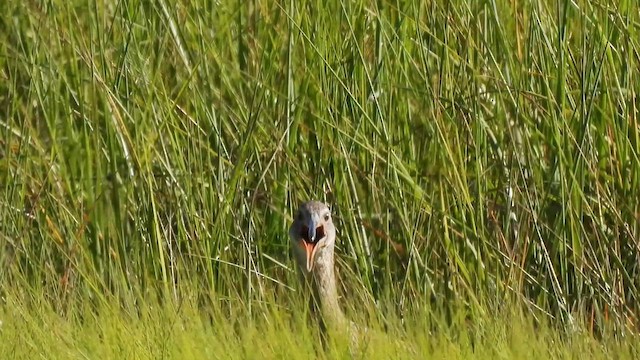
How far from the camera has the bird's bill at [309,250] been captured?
366 cm

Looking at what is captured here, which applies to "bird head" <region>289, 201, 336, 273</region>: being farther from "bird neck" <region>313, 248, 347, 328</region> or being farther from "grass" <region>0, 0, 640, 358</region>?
"grass" <region>0, 0, 640, 358</region>

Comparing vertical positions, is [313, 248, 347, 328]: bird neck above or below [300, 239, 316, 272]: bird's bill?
below

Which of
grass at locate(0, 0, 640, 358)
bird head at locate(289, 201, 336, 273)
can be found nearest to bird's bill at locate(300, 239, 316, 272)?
bird head at locate(289, 201, 336, 273)

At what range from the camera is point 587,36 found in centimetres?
410

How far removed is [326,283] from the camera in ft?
12.6

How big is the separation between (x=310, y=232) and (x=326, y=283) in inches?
8.8

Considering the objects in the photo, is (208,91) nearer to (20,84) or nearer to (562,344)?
(20,84)

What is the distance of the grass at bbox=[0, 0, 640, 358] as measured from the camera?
3963mm

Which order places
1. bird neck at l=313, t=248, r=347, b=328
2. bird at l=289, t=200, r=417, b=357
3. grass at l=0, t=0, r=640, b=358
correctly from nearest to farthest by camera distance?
bird at l=289, t=200, r=417, b=357 < bird neck at l=313, t=248, r=347, b=328 < grass at l=0, t=0, r=640, b=358

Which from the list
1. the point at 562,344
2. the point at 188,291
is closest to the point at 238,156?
the point at 188,291

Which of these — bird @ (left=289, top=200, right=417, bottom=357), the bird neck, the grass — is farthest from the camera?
the grass

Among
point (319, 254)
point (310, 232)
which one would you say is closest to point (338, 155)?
point (319, 254)

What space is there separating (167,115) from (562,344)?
1.25m

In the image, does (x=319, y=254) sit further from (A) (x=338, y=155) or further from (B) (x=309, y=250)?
(A) (x=338, y=155)
